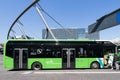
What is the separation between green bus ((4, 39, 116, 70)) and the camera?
25312mm

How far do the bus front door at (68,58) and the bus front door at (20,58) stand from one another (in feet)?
10.2

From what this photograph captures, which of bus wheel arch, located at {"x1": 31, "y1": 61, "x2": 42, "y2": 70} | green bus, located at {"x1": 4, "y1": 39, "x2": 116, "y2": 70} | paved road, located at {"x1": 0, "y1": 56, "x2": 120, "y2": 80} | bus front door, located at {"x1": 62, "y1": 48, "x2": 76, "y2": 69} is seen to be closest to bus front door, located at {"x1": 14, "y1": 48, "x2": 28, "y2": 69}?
green bus, located at {"x1": 4, "y1": 39, "x2": 116, "y2": 70}

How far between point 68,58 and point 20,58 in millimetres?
3952

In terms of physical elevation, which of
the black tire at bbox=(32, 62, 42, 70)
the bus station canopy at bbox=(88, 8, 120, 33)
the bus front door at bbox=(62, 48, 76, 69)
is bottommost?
the black tire at bbox=(32, 62, 42, 70)

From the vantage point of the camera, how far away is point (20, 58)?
25.3m

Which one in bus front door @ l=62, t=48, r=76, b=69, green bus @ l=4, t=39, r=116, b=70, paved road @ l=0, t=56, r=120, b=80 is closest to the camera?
paved road @ l=0, t=56, r=120, b=80

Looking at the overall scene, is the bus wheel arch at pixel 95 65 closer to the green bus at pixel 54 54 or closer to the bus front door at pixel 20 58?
the green bus at pixel 54 54

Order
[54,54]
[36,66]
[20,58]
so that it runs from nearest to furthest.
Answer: [20,58]
[36,66]
[54,54]

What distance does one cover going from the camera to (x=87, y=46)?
86.1 feet

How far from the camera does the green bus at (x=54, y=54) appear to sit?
25312 millimetres

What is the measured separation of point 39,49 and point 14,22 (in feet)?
144

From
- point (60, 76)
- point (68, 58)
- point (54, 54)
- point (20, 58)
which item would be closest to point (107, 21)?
point (68, 58)

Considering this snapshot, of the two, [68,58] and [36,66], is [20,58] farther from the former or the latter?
[68,58]

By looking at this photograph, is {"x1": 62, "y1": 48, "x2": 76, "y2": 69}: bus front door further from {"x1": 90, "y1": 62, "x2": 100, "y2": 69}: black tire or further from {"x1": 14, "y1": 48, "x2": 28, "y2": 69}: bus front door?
{"x1": 14, "y1": 48, "x2": 28, "y2": 69}: bus front door
